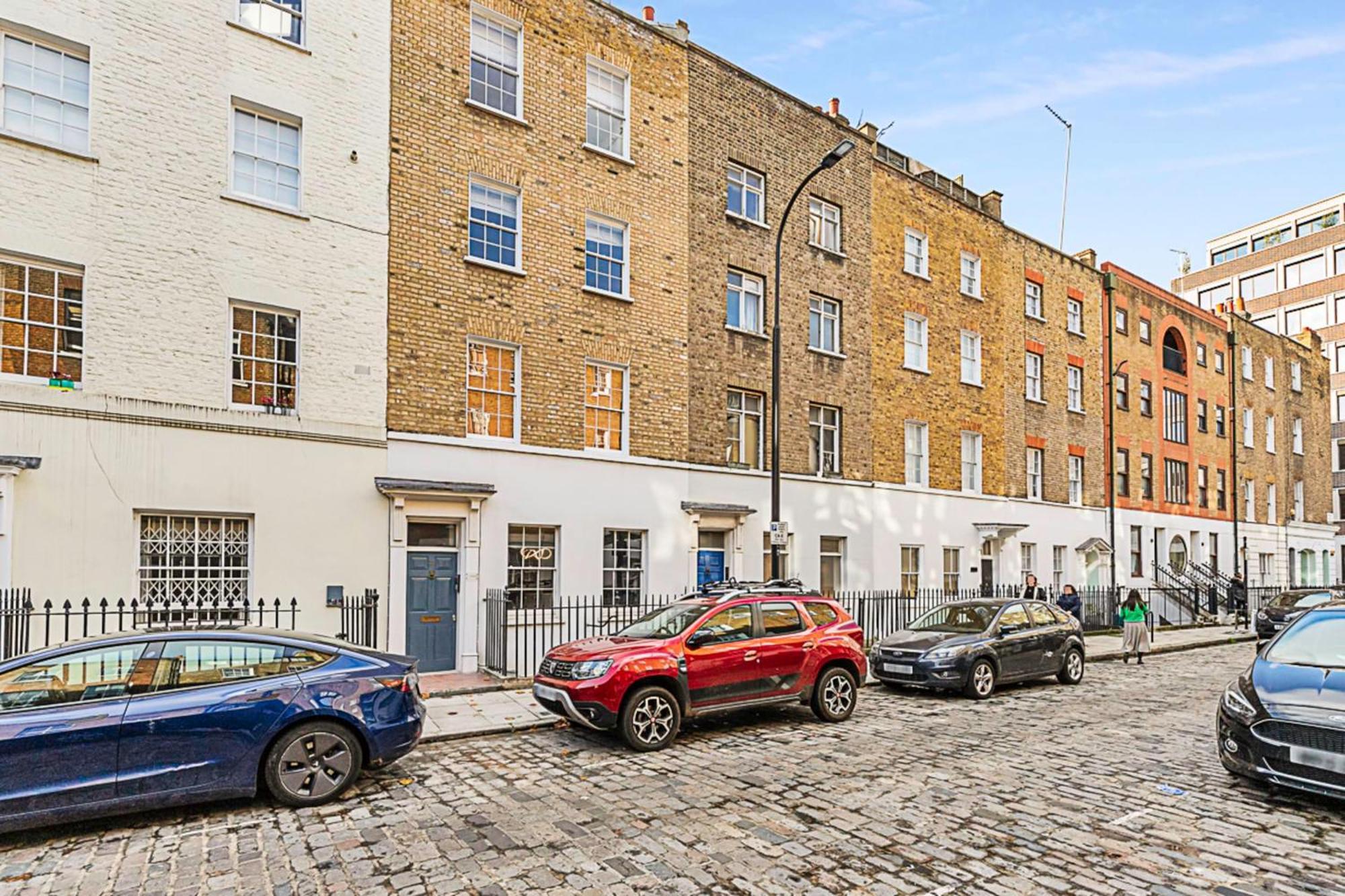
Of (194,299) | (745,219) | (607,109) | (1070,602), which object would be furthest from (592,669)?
(1070,602)

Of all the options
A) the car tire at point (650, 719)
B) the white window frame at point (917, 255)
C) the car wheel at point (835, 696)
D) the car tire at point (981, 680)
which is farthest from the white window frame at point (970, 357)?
the car tire at point (650, 719)

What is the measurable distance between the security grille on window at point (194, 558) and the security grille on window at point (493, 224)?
6.25 meters

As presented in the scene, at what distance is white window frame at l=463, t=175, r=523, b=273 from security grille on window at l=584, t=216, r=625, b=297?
141 centimetres

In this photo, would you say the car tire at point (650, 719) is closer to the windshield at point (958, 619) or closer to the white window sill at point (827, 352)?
the windshield at point (958, 619)

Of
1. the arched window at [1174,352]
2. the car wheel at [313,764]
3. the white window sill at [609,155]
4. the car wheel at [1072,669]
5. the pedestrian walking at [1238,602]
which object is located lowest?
the pedestrian walking at [1238,602]

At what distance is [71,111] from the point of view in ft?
39.1

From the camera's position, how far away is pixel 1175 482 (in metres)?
34.8

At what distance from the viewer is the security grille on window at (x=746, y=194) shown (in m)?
20.0

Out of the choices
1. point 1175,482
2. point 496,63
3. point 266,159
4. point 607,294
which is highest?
point 496,63

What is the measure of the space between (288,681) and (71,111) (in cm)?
956

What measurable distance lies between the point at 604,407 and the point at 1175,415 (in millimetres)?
28562

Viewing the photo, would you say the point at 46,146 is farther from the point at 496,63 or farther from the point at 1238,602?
the point at 1238,602

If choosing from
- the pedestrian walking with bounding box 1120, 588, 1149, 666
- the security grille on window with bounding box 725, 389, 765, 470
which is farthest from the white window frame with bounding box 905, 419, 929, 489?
the pedestrian walking with bounding box 1120, 588, 1149, 666

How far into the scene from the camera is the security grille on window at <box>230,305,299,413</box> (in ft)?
42.5
